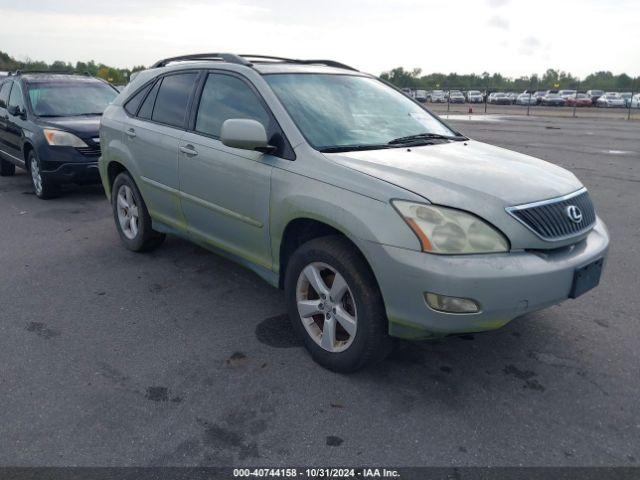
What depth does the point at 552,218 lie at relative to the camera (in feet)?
9.75

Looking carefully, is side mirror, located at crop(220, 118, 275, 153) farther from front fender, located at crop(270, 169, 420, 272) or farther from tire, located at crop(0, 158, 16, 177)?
tire, located at crop(0, 158, 16, 177)

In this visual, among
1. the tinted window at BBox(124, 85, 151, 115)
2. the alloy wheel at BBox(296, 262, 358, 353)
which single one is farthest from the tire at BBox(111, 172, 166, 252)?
the alloy wheel at BBox(296, 262, 358, 353)

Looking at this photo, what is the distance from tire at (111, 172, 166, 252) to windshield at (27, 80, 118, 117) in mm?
3698

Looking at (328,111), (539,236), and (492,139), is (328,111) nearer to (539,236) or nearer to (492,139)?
(539,236)

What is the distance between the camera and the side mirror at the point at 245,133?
3.36 metres

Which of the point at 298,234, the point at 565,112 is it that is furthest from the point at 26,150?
the point at 565,112

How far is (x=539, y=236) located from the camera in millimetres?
2857

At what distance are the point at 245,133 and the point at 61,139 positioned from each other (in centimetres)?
537

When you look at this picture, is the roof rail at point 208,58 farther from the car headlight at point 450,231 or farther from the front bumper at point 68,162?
the front bumper at point 68,162

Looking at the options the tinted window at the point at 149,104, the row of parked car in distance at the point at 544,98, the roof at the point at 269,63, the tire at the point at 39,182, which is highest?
the row of parked car in distance at the point at 544,98

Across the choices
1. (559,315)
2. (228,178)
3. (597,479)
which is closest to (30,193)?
(228,178)

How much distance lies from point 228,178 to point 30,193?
6.14 m

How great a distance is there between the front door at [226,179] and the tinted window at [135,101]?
1062mm

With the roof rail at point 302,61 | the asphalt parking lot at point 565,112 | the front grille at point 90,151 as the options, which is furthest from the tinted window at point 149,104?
the asphalt parking lot at point 565,112
